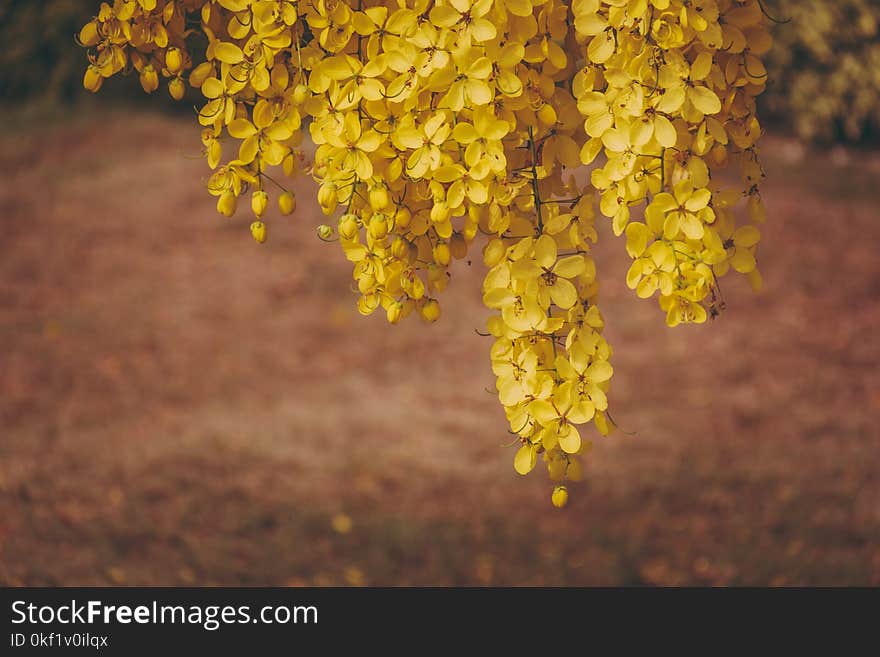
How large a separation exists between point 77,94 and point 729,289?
5.78 meters

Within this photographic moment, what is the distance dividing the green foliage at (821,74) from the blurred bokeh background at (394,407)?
0.02 m

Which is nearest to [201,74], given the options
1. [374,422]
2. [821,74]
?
[374,422]

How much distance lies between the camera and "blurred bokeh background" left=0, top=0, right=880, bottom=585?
332 centimetres

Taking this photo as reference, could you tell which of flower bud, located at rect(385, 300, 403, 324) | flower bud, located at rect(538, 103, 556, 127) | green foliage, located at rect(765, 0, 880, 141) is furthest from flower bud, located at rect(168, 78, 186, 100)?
green foliage, located at rect(765, 0, 880, 141)

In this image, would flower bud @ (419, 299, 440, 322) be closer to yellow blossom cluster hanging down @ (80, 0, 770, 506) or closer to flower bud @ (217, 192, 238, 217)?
yellow blossom cluster hanging down @ (80, 0, 770, 506)

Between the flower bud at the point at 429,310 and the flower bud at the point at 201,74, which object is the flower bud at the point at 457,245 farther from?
the flower bud at the point at 201,74

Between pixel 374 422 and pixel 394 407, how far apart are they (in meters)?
0.16

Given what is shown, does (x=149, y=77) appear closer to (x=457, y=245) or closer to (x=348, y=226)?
(x=348, y=226)

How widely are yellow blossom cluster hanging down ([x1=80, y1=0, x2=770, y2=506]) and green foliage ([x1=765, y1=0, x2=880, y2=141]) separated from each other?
149 inches

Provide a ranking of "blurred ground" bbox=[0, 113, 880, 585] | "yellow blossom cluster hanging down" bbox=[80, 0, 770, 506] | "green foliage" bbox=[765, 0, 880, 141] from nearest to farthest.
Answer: "yellow blossom cluster hanging down" bbox=[80, 0, 770, 506] → "blurred ground" bbox=[0, 113, 880, 585] → "green foliage" bbox=[765, 0, 880, 141]

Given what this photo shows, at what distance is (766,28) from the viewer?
1309 millimetres

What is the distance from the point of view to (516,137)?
1.27m
